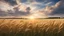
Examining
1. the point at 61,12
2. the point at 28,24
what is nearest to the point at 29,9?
the point at 28,24

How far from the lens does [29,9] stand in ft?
9.64

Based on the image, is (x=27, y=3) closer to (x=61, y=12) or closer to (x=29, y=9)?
(x=29, y=9)

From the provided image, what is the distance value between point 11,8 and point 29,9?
13.3 inches

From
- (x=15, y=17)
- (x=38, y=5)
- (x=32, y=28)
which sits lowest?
(x=32, y=28)

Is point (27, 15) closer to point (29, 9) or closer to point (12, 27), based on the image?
point (29, 9)

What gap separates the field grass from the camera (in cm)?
276

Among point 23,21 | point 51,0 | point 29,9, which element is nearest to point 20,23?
point 23,21

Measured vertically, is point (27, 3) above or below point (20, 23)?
above

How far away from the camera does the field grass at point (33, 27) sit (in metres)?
2.76

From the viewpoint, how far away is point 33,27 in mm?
2797

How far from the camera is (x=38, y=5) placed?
2936 mm

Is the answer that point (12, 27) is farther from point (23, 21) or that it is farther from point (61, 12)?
point (61, 12)

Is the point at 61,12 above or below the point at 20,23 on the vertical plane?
above

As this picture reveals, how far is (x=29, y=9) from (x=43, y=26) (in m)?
0.42
